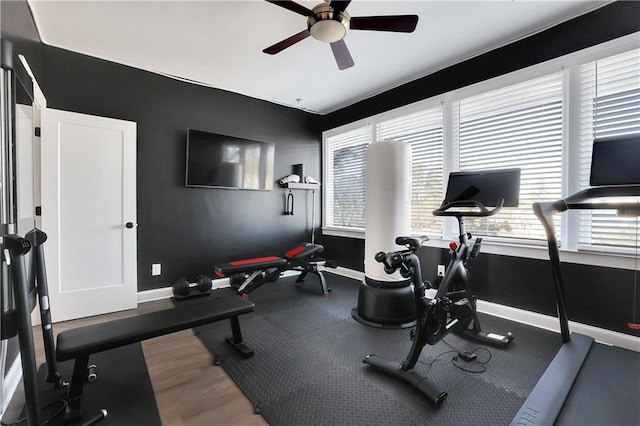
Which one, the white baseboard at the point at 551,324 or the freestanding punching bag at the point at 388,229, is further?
Result: the freestanding punching bag at the point at 388,229

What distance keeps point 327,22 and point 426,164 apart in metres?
2.17

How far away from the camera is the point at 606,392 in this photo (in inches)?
59.6

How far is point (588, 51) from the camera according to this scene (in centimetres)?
235

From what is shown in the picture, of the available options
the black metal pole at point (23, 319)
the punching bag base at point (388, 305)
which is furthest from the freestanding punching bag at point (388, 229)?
the black metal pole at point (23, 319)

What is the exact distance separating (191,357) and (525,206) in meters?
3.27

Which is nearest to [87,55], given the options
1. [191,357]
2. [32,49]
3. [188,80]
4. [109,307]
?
[32,49]

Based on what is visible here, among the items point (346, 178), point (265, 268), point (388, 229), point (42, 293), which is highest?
→ point (346, 178)

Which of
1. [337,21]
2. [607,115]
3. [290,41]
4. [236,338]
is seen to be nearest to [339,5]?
[337,21]

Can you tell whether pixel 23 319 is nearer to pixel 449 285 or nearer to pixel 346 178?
pixel 449 285

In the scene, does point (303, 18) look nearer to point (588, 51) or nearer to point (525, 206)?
point (588, 51)

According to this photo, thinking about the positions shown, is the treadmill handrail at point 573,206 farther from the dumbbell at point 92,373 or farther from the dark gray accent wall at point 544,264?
the dumbbell at point 92,373

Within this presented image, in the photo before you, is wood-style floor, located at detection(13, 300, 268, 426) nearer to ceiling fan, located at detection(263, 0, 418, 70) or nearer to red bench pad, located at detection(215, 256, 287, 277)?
red bench pad, located at detection(215, 256, 287, 277)

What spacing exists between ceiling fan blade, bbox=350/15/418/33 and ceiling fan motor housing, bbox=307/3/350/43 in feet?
0.28

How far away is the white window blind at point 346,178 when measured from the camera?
14.5 ft
